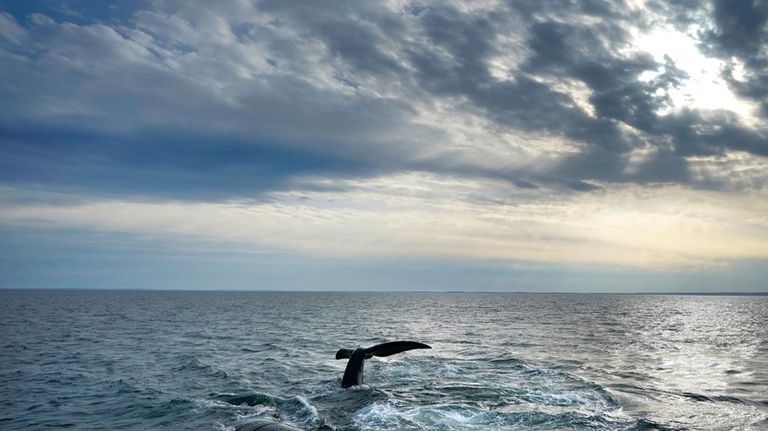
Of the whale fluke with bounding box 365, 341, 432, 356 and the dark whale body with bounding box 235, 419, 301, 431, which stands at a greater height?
the whale fluke with bounding box 365, 341, 432, 356

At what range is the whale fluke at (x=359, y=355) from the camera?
73.5ft

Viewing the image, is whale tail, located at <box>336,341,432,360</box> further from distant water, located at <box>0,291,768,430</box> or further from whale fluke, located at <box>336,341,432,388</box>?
distant water, located at <box>0,291,768,430</box>

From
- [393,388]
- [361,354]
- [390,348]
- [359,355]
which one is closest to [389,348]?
[390,348]

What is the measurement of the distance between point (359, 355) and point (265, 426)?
28.4 ft

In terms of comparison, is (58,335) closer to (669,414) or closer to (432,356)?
(432,356)

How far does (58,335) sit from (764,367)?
196 feet

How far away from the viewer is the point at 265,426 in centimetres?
1499

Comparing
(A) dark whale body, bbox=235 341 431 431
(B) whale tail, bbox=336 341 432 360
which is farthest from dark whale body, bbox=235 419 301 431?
(B) whale tail, bbox=336 341 432 360

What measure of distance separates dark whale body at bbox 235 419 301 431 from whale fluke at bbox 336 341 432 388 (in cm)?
756

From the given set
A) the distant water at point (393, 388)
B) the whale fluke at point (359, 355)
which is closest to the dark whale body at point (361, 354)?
the whale fluke at point (359, 355)

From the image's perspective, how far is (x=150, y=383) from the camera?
85.2 feet

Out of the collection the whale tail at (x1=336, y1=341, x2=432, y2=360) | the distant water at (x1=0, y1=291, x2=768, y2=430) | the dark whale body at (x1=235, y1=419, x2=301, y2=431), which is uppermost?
the whale tail at (x1=336, y1=341, x2=432, y2=360)

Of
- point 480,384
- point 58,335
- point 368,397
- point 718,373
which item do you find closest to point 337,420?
point 368,397

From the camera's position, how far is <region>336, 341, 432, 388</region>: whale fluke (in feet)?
73.5
